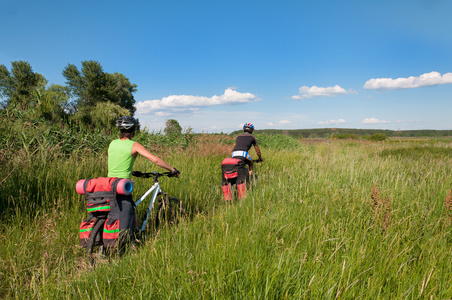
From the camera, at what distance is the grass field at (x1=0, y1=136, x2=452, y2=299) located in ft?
6.06

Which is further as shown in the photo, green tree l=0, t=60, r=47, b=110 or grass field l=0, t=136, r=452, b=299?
green tree l=0, t=60, r=47, b=110

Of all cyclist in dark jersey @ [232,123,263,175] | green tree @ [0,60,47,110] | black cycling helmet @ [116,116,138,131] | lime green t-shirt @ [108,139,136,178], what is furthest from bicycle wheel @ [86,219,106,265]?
green tree @ [0,60,47,110]

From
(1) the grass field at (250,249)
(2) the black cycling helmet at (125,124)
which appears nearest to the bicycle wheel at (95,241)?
(1) the grass field at (250,249)

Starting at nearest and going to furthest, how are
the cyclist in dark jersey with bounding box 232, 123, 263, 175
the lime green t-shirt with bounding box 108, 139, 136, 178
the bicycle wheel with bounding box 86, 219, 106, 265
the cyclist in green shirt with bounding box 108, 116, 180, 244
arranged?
the bicycle wheel with bounding box 86, 219, 106, 265, the cyclist in green shirt with bounding box 108, 116, 180, 244, the lime green t-shirt with bounding box 108, 139, 136, 178, the cyclist in dark jersey with bounding box 232, 123, 263, 175

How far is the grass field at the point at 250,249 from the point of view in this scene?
185 centimetres

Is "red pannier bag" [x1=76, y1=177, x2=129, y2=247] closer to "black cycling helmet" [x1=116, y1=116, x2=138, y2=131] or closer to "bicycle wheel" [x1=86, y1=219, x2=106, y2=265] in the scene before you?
"bicycle wheel" [x1=86, y1=219, x2=106, y2=265]

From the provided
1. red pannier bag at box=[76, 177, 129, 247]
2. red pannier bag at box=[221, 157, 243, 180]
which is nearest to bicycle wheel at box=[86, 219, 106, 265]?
red pannier bag at box=[76, 177, 129, 247]

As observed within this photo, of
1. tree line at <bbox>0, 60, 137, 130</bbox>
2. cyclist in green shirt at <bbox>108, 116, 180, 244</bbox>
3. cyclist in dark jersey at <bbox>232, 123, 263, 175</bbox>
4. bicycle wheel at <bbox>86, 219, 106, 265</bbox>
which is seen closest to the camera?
bicycle wheel at <bbox>86, 219, 106, 265</bbox>

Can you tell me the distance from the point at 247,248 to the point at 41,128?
22.9 ft

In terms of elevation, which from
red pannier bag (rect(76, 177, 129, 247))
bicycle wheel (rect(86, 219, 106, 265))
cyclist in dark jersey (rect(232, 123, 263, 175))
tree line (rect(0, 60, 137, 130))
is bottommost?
bicycle wheel (rect(86, 219, 106, 265))

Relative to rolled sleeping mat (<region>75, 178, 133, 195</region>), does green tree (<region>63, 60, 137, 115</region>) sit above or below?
above

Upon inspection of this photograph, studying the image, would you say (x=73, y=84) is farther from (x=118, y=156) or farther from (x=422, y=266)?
(x=422, y=266)

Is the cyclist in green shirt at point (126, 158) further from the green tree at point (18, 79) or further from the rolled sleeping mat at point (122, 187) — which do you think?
the green tree at point (18, 79)

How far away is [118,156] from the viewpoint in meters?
3.41
